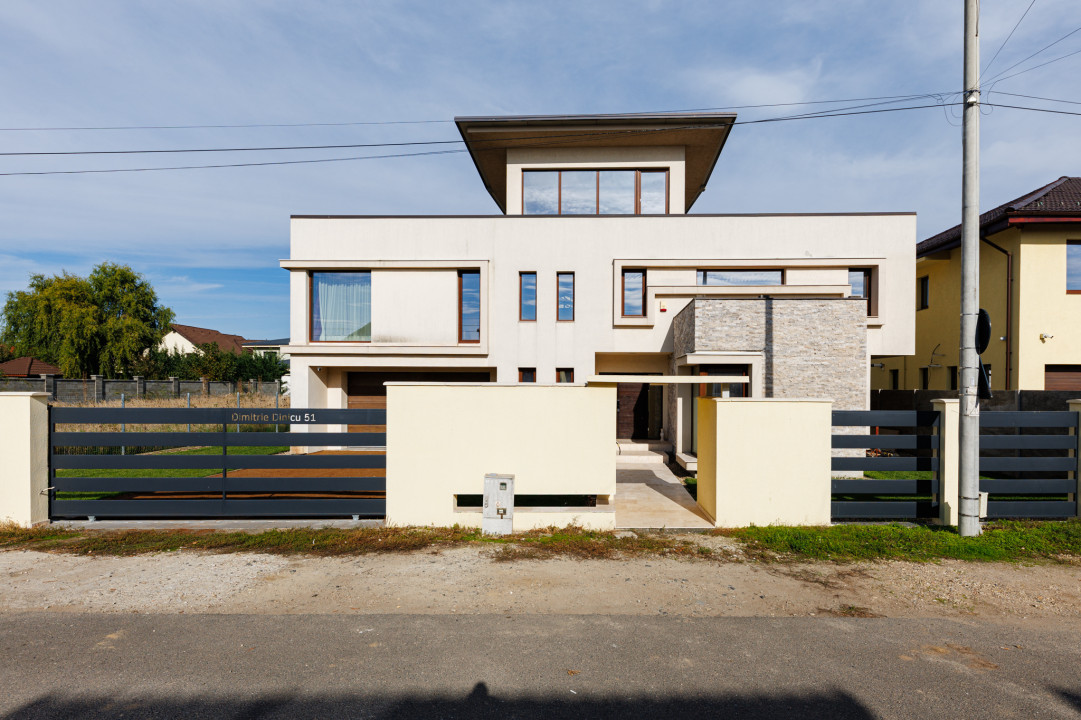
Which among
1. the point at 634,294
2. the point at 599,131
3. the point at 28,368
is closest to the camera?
the point at 634,294

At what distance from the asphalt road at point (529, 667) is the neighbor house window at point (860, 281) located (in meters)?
11.4

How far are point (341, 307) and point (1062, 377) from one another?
70.3 ft

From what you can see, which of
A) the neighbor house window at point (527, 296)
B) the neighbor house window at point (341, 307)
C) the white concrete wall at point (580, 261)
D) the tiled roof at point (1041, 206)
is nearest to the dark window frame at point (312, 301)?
the neighbor house window at point (341, 307)

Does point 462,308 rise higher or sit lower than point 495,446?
higher

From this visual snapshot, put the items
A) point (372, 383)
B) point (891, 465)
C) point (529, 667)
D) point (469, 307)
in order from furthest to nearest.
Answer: point (372, 383) → point (469, 307) → point (891, 465) → point (529, 667)

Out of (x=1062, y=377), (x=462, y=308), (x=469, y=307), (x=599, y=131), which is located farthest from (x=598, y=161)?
(x=1062, y=377)

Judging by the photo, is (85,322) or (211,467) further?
(85,322)

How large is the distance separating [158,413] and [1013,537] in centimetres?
1184

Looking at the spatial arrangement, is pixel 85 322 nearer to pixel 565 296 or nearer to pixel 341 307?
pixel 341 307

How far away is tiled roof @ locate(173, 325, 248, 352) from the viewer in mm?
59175

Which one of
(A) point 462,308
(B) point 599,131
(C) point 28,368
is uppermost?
(B) point 599,131

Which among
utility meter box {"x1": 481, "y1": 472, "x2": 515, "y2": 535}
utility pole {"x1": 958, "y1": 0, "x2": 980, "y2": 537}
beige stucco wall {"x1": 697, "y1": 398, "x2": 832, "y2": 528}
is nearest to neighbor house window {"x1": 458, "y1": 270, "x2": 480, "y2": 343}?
utility meter box {"x1": 481, "y1": 472, "x2": 515, "y2": 535}

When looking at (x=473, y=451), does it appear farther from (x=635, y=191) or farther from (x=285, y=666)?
(x=635, y=191)

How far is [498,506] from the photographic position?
705 cm
